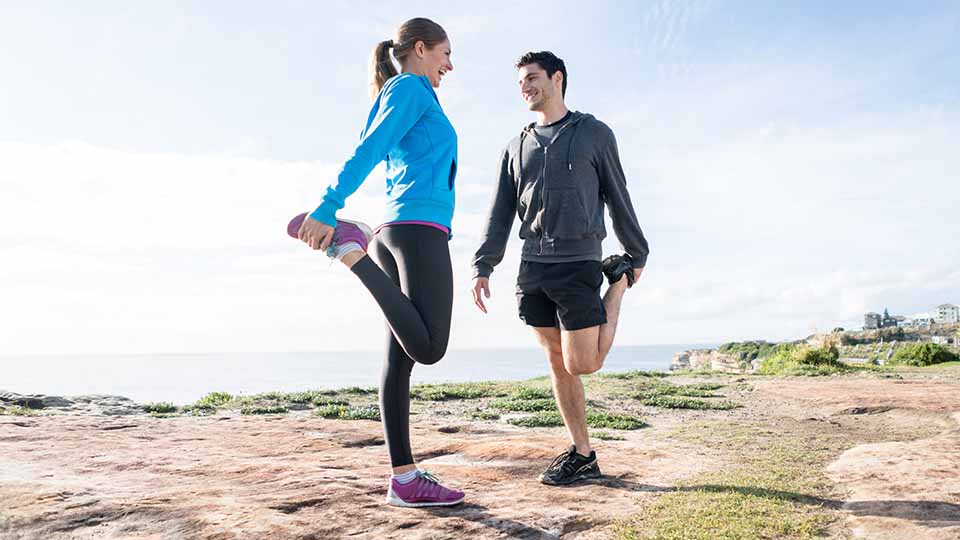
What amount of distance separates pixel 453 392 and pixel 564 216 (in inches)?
264

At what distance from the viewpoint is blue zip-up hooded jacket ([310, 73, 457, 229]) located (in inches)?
130

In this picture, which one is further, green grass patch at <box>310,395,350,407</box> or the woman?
green grass patch at <box>310,395,350,407</box>

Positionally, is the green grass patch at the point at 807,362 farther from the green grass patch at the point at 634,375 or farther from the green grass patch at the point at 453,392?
the green grass patch at the point at 453,392

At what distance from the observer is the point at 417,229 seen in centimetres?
341

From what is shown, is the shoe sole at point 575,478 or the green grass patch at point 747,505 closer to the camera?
the green grass patch at point 747,505

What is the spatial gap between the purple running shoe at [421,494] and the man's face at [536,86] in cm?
232

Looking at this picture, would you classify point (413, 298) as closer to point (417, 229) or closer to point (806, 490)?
point (417, 229)

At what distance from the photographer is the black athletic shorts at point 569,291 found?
3.98 meters

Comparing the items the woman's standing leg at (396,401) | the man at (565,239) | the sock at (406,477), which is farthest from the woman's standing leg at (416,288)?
the man at (565,239)

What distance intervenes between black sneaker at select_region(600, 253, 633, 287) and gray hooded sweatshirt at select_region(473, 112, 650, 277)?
8cm

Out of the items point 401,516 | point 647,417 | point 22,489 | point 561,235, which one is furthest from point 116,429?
point 647,417

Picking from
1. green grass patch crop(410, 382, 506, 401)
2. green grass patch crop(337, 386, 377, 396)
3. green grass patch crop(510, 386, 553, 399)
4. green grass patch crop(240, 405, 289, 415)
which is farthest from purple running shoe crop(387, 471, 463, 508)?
green grass patch crop(337, 386, 377, 396)

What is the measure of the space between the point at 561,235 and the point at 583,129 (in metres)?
0.67

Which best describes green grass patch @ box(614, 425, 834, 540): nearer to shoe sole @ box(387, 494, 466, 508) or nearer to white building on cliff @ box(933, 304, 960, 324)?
shoe sole @ box(387, 494, 466, 508)
